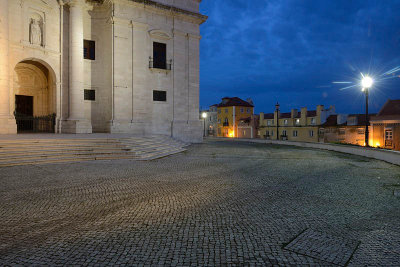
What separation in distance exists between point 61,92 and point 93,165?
1323 centimetres

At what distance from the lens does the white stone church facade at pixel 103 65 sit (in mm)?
18562

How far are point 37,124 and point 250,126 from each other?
48.2 m

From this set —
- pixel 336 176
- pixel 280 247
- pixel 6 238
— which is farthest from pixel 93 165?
pixel 336 176

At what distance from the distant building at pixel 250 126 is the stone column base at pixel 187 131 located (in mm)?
38032

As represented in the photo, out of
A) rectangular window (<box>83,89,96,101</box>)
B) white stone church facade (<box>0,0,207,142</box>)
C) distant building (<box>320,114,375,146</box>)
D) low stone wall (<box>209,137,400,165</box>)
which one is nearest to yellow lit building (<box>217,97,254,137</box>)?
distant building (<box>320,114,375,146</box>)

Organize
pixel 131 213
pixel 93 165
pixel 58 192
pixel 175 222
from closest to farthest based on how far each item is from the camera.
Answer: pixel 175 222 → pixel 131 213 → pixel 58 192 → pixel 93 165

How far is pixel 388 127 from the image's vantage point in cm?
3225

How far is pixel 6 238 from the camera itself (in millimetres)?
3691

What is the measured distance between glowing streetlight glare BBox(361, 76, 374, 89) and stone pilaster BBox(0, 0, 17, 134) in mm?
24338

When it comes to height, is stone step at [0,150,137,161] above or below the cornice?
below

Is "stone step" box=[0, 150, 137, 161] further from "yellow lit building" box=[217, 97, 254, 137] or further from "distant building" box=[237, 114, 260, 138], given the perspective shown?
"yellow lit building" box=[217, 97, 254, 137]

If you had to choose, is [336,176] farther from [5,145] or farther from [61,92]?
[61,92]

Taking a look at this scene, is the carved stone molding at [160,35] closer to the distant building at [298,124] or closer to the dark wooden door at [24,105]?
the dark wooden door at [24,105]

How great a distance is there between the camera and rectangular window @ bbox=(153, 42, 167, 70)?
77.0ft
